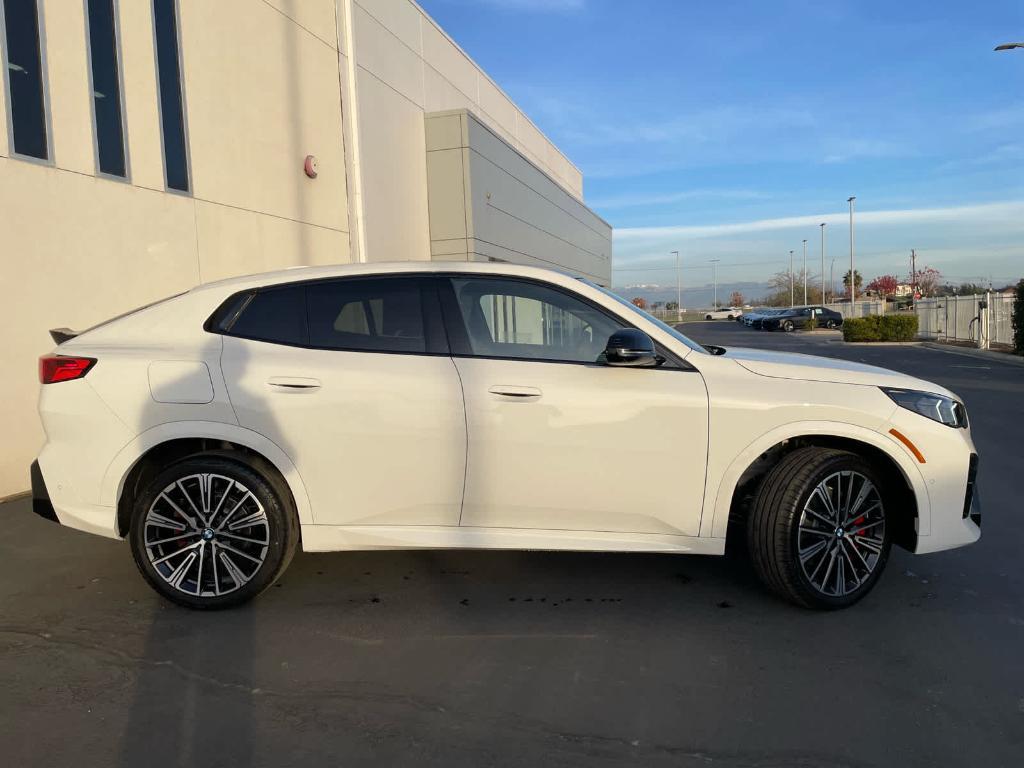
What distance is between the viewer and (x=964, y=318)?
97.9ft

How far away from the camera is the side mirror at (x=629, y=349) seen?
3758mm

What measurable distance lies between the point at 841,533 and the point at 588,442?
137cm

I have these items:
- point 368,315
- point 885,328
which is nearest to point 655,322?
point 368,315

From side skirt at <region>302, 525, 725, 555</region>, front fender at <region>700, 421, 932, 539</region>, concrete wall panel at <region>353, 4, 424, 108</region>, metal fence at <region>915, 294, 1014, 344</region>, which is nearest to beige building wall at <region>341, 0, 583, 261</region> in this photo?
concrete wall panel at <region>353, 4, 424, 108</region>

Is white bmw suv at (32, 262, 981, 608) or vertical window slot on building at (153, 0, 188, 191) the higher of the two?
vertical window slot on building at (153, 0, 188, 191)

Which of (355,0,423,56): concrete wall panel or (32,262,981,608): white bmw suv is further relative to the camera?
(355,0,423,56): concrete wall panel

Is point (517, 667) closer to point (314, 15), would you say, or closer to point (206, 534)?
point (206, 534)

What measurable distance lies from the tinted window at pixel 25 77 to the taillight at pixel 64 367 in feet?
12.3

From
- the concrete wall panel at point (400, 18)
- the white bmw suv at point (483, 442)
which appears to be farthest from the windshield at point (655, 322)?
the concrete wall panel at point (400, 18)

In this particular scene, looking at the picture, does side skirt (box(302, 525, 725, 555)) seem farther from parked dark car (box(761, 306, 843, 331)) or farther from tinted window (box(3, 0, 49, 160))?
parked dark car (box(761, 306, 843, 331))

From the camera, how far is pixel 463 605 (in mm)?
4156

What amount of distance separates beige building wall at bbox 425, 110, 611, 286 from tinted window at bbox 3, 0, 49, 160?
10.0m

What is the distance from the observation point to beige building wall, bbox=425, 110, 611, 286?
53.9 feet

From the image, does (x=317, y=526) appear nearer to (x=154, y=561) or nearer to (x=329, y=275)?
(x=154, y=561)
